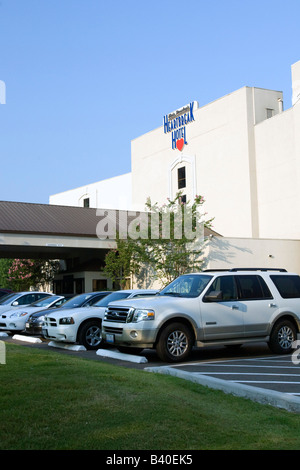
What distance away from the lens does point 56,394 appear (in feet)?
22.5

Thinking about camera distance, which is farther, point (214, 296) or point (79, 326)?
point (79, 326)

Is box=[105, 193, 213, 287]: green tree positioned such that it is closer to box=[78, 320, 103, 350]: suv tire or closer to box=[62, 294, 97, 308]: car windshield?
box=[62, 294, 97, 308]: car windshield

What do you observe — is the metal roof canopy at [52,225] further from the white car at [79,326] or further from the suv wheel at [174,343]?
the suv wheel at [174,343]

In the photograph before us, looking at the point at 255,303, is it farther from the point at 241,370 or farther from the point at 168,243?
the point at 168,243

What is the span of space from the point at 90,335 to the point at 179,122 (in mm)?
35795

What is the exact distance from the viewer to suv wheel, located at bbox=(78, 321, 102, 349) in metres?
15.0

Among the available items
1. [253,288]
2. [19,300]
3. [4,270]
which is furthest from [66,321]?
[4,270]

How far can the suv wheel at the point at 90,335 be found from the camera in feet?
49.3

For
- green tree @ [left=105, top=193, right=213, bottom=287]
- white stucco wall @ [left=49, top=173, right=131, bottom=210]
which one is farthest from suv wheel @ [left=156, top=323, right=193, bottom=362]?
white stucco wall @ [left=49, top=173, right=131, bottom=210]

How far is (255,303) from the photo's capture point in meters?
13.5

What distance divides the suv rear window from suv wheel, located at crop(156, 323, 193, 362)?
2939 mm

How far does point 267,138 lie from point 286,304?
28309mm

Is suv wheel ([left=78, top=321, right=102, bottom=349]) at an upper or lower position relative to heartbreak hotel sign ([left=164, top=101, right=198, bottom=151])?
lower
